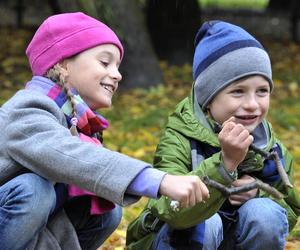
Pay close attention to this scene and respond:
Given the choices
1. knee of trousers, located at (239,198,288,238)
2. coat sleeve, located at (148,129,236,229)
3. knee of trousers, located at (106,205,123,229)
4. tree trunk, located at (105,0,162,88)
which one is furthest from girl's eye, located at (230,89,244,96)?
tree trunk, located at (105,0,162,88)

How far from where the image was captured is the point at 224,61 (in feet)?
10.4

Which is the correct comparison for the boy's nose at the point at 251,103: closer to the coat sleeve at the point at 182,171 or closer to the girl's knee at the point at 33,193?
the coat sleeve at the point at 182,171

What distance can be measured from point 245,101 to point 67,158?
0.85m

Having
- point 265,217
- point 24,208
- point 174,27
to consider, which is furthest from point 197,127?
point 174,27

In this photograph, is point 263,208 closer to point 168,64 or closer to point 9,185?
point 9,185

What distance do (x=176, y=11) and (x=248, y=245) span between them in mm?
7960

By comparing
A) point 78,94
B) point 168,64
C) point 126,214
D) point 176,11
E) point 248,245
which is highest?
point 78,94

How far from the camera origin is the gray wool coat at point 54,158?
101 inches

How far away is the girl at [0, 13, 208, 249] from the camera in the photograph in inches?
101

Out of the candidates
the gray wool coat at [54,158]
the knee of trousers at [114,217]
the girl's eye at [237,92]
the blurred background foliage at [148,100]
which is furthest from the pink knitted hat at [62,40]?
the blurred background foliage at [148,100]

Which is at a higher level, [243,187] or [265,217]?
[243,187]

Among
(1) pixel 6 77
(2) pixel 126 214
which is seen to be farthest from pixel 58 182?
(1) pixel 6 77

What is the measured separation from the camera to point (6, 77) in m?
9.30

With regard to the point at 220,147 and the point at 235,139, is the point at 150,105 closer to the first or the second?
the point at 220,147
